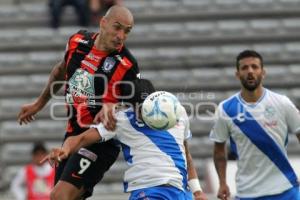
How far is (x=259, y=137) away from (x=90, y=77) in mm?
1618

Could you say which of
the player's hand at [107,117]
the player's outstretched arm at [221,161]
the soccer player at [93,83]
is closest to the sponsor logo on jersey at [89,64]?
the soccer player at [93,83]

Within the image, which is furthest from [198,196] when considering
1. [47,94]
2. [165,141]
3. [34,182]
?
[34,182]

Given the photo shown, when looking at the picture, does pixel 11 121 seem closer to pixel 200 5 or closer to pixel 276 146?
pixel 200 5

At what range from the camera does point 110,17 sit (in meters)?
6.35

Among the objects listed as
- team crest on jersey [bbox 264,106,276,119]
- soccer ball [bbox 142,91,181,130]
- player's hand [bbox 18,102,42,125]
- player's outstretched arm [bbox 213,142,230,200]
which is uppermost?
soccer ball [bbox 142,91,181,130]

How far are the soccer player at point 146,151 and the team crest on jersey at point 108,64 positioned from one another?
546 millimetres

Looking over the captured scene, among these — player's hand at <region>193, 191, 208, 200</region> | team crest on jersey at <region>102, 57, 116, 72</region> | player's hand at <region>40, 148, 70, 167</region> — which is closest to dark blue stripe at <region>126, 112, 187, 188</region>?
player's hand at <region>193, 191, 208, 200</region>

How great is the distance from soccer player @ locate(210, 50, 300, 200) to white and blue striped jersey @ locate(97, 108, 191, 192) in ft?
4.69

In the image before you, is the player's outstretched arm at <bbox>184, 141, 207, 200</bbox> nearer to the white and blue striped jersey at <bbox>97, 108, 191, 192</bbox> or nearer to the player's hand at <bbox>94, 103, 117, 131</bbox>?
the white and blue striped jersey at <bbox>97, 108, 191, 192</bbox>

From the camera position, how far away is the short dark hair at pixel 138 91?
A: 19.2ft

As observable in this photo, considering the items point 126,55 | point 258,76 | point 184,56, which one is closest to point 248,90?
point 258,76

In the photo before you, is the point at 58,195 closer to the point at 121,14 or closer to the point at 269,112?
the point at 121,14

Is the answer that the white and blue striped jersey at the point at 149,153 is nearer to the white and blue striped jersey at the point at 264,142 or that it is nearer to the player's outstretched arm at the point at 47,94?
the player's outstretched arm at the point at 47,94

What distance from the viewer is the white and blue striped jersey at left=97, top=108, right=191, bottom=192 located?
5.75 meters
